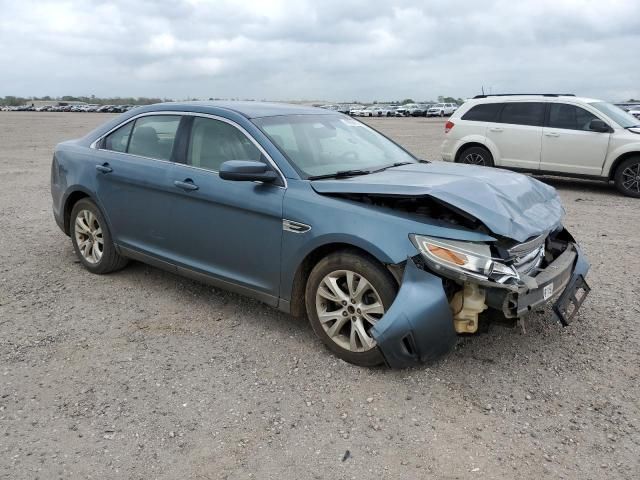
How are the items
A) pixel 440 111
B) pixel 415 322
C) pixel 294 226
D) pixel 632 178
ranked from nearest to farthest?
1. pixel 415 322
2. pixel 294 226
3. pixel 632 178
4. pixel 440 111

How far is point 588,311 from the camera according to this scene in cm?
467

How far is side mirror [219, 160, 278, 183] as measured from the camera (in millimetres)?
3895

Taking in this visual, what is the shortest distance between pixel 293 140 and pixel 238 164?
2.16ft

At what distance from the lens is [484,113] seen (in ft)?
38.3

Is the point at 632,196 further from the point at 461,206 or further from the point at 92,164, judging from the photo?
the point at 92,164

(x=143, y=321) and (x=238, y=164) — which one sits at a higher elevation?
(x=238, y=164)

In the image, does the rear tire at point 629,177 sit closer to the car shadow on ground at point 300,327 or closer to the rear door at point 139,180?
the car shadow on ground at point 300,327

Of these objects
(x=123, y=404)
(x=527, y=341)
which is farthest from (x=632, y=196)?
(x=123, y=404)

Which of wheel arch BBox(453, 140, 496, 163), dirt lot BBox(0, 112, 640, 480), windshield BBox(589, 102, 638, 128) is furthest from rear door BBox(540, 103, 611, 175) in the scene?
dirt lot BBox(0, 112, 640, 480)

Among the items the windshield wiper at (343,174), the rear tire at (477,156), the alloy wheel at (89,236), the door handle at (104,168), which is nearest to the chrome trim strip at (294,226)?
the windshield wiper at (343,174)

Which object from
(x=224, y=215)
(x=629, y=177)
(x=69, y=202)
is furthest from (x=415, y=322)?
(x=629, y=177)

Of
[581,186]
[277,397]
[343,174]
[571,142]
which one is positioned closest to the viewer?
[277,397]

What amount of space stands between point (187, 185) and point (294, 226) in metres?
1.11

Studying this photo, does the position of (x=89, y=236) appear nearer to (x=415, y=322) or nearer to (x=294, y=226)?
(x=294, y=226)
